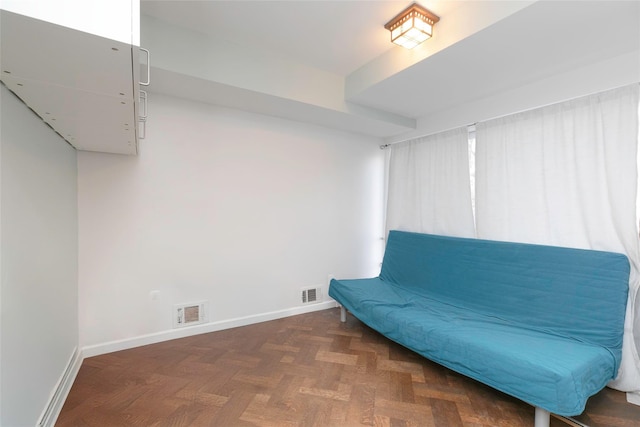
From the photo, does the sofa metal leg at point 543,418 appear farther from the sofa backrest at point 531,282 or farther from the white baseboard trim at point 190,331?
the white baseboard trim at point 190,331

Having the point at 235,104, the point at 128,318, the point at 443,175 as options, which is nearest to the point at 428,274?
the point at 443,175

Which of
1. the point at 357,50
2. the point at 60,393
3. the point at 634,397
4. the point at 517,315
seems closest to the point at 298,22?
the point at 357,50

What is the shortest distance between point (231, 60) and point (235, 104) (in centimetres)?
48

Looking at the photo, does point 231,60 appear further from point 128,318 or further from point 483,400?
point 483,400

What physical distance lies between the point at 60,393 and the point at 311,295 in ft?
7.27

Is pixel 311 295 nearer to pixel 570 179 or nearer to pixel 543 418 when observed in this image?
pixel 543 418

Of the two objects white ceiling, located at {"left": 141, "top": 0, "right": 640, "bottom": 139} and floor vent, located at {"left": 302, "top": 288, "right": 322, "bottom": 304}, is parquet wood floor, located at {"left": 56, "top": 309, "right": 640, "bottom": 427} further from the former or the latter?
white ceiling, located at {"left": 141, "top": 0, "right": 640, "bottom": 139}

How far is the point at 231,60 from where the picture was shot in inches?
90.0

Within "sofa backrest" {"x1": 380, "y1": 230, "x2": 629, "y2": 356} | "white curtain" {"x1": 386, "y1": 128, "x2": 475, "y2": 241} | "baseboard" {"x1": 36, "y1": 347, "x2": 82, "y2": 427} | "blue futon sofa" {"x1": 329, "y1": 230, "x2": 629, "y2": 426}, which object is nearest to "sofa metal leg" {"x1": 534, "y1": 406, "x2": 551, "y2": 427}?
"blue futon sofa" {"x1": 329, "y1": 230, "x2": 629, "y2": 426}

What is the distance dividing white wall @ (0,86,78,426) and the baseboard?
0.05 m

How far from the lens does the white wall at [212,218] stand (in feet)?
7.62

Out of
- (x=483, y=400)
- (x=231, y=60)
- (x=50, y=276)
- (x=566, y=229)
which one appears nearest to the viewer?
(x=50, y=276)

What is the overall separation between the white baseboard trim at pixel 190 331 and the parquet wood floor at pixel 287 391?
0.24 feet

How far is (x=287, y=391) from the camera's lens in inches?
72.7
